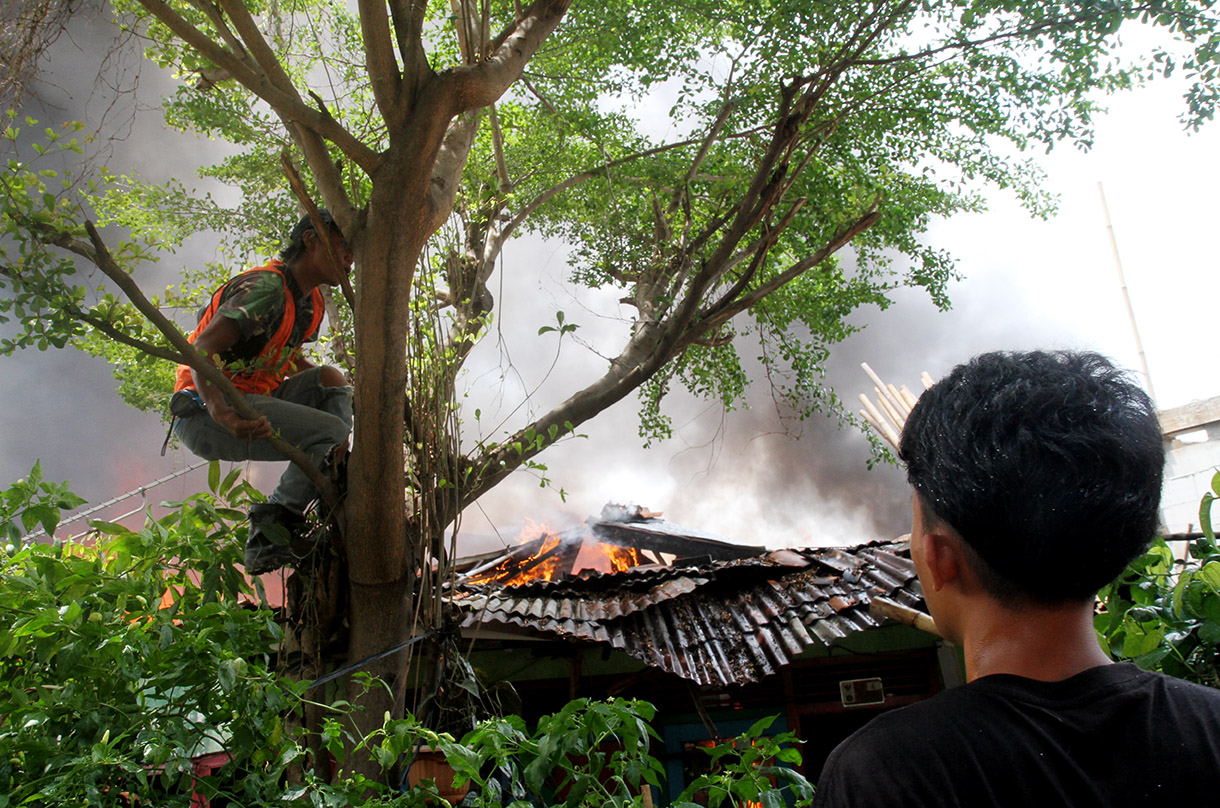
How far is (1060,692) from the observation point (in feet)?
3.29

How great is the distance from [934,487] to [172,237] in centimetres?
1012

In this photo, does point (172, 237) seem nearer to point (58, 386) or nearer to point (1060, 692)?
point (58, 386)

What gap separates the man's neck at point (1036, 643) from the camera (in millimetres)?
1046

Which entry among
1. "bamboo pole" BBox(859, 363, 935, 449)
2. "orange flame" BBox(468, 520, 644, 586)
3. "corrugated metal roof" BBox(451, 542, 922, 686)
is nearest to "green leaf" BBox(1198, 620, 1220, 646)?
"corrugated metal roof" BBox(451, 542, 922, 686)

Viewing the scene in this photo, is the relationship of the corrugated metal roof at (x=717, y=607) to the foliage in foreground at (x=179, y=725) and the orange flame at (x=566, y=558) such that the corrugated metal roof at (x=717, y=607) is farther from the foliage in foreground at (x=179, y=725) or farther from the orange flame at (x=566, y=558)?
the orange flame at (x=566, y=558)

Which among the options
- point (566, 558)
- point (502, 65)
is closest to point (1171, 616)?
point (502, 65)

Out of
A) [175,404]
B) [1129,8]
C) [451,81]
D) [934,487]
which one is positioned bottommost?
[934,487]

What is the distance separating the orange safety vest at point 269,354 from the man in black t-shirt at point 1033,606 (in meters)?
3.08

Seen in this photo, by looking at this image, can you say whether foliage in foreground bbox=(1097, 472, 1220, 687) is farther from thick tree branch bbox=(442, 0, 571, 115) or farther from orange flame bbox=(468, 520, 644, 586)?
orange flame bbox=(468, 520, 644, 586)

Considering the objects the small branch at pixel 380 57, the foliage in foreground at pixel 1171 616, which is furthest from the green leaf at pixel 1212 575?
the small branch at pixel 380 57

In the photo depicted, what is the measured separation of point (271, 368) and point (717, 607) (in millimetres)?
3408

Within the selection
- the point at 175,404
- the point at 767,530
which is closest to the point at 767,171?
the point at 175,404

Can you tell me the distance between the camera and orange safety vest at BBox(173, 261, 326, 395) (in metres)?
3.55

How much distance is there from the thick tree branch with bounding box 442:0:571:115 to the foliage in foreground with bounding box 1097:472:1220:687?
2.58m
